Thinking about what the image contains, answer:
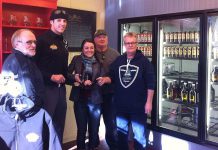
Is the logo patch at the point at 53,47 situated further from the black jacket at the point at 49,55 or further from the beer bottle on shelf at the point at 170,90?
the beer bottle on shelf at the point at 170,90

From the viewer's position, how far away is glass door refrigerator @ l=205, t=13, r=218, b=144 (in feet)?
10.9

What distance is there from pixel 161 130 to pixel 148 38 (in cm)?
139

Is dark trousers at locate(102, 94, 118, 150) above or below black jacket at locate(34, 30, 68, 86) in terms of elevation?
below

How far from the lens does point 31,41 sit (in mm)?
2428

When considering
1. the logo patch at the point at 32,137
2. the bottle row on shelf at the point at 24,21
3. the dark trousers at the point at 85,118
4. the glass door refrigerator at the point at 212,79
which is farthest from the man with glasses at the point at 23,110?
the glass door refrigerator at the point at 212,79

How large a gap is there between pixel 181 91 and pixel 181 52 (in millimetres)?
579

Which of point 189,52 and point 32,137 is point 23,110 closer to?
point 32,137

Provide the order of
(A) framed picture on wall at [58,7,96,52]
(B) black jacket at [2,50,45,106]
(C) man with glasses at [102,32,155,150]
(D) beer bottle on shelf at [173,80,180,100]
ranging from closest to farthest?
(B) black jacket at [2,50,45,106] → (C) man with glasses at [102,32,155,150] → (D) beer bottle on shelf at [173,80,180,100] → (A) framed picture on wall at [58,7,96,52]

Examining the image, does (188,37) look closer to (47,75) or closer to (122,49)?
(122,49)

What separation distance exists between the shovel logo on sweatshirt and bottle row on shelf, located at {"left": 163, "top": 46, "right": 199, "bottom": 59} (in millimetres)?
1036

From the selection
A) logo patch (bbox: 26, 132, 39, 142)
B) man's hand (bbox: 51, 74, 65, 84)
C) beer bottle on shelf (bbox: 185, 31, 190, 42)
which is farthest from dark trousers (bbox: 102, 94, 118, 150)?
logo patch (bbox: 26, 132, 39, 142)

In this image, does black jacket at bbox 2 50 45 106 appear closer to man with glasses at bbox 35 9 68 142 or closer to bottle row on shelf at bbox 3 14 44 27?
man with glasses at bbox 35 9 68 142

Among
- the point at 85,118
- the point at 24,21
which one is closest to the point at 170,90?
the point at 85,118

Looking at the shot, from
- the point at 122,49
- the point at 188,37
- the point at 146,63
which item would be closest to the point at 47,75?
the point at 146,63
